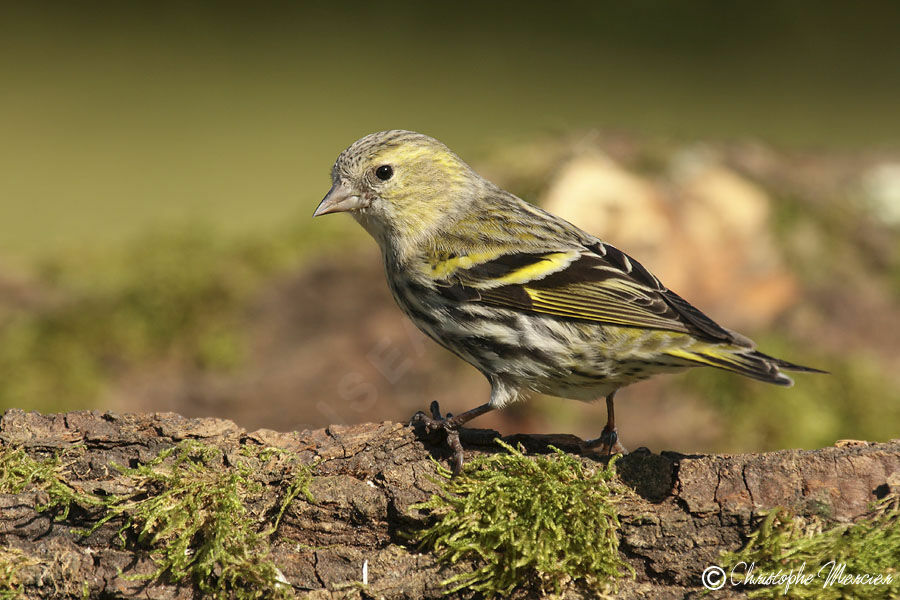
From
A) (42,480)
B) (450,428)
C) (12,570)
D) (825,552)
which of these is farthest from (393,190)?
(825,552)

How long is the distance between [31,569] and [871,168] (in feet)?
23.0

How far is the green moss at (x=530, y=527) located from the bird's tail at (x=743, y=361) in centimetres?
62

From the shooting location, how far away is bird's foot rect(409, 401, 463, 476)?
108 inches

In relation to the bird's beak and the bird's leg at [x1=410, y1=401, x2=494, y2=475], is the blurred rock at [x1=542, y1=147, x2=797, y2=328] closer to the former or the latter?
the bird's beak

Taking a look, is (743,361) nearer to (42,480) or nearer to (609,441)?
(609,441)

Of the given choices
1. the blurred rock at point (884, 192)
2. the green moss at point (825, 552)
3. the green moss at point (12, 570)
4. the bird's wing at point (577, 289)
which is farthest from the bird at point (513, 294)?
the blurred rock at point (884, 192)

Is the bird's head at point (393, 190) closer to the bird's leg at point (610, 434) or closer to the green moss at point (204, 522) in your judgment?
the bird's leg at point (610, 434)

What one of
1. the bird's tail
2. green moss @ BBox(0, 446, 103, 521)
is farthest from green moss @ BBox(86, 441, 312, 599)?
the bird's tail

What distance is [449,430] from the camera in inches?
110

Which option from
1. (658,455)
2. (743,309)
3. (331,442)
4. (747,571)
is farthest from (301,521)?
(743,309)

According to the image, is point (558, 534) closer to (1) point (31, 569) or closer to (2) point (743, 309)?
(1) point (31, 569)

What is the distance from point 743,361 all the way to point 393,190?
5.67 feet

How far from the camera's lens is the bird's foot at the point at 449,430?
2.73 m

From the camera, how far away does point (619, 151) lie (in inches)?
250
